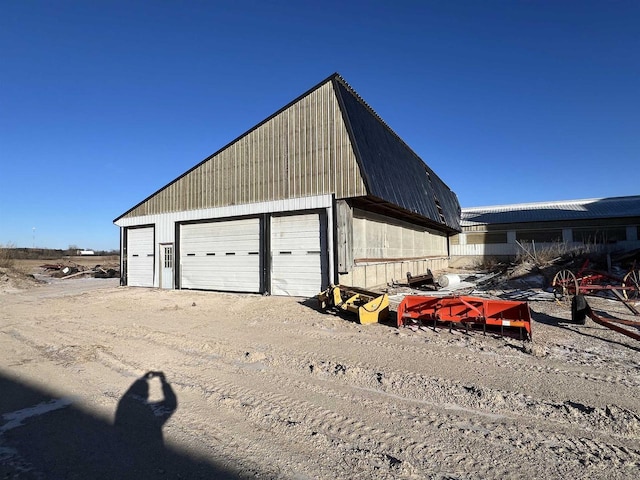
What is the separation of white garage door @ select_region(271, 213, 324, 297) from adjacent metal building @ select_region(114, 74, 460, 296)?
40 mm

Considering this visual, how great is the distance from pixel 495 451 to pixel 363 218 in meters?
11.8

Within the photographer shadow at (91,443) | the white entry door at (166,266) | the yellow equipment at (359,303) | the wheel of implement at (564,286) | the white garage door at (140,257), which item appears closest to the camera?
the photographer shadow at (91,443)

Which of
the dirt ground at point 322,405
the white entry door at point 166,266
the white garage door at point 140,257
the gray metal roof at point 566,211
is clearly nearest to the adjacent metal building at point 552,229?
the gray metal roof at point 566,211

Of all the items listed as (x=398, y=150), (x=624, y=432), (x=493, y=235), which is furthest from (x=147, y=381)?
(x=493, y=235)

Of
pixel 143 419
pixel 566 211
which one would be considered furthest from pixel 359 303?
pixel 566 211

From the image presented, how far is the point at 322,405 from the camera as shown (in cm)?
431

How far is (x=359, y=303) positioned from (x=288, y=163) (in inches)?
279

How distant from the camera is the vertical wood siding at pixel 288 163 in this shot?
13266 mm

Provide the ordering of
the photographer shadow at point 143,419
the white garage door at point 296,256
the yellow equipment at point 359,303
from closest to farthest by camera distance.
A: the photographer shadow at point 143,419
the yellow equipment at point 359,303
the white garage door at point 296,256

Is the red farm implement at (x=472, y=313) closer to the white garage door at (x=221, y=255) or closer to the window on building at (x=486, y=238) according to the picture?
the white garage door at (x=221, y=255)

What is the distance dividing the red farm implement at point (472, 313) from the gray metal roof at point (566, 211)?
95.4 feet

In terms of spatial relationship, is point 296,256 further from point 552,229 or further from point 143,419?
point 552,229

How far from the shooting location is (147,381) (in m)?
5.21

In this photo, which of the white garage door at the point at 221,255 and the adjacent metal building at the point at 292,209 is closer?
the adjacent metal building at the point at 292,209
